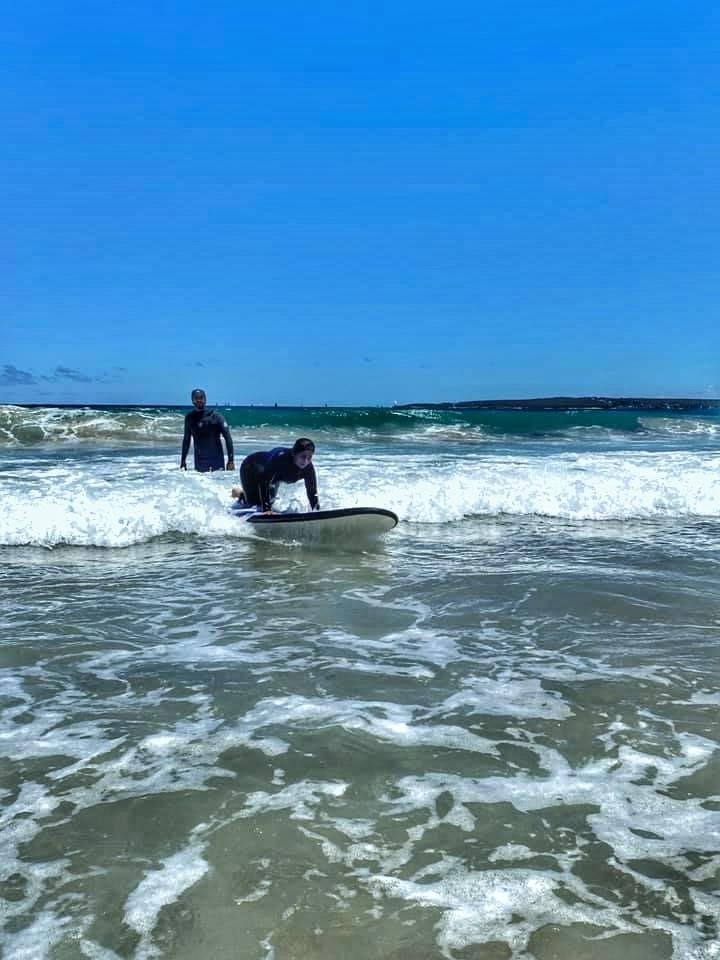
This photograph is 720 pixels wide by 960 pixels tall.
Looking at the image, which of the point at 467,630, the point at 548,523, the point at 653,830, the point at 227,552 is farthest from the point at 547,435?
the point at 653,830

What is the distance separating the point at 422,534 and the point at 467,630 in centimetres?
464

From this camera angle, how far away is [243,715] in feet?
13.1

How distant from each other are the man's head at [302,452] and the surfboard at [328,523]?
0.68 meters

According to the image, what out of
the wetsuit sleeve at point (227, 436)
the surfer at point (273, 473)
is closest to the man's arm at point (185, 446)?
the wetsuit sleeve at point (227, 436)

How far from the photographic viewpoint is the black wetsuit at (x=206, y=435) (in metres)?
12.1

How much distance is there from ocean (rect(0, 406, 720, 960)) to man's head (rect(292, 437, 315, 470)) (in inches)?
55.3

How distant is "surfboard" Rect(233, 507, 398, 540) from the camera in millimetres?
8977

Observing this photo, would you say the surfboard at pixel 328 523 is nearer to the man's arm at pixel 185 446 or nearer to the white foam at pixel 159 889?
the man's arm at pixel 185 446

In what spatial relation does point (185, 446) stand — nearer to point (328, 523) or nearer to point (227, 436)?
point (227, 436)

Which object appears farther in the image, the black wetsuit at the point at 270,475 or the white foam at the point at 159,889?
the black wetsuit at the point at 270,475

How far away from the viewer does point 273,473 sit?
31.6ft

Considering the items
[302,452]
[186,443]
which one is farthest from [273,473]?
[186,443]

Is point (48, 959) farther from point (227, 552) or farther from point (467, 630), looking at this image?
point (227, 552)

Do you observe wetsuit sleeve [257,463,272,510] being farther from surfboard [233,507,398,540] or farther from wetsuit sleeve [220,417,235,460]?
wetsuit sleeve [220,417,235,460]
